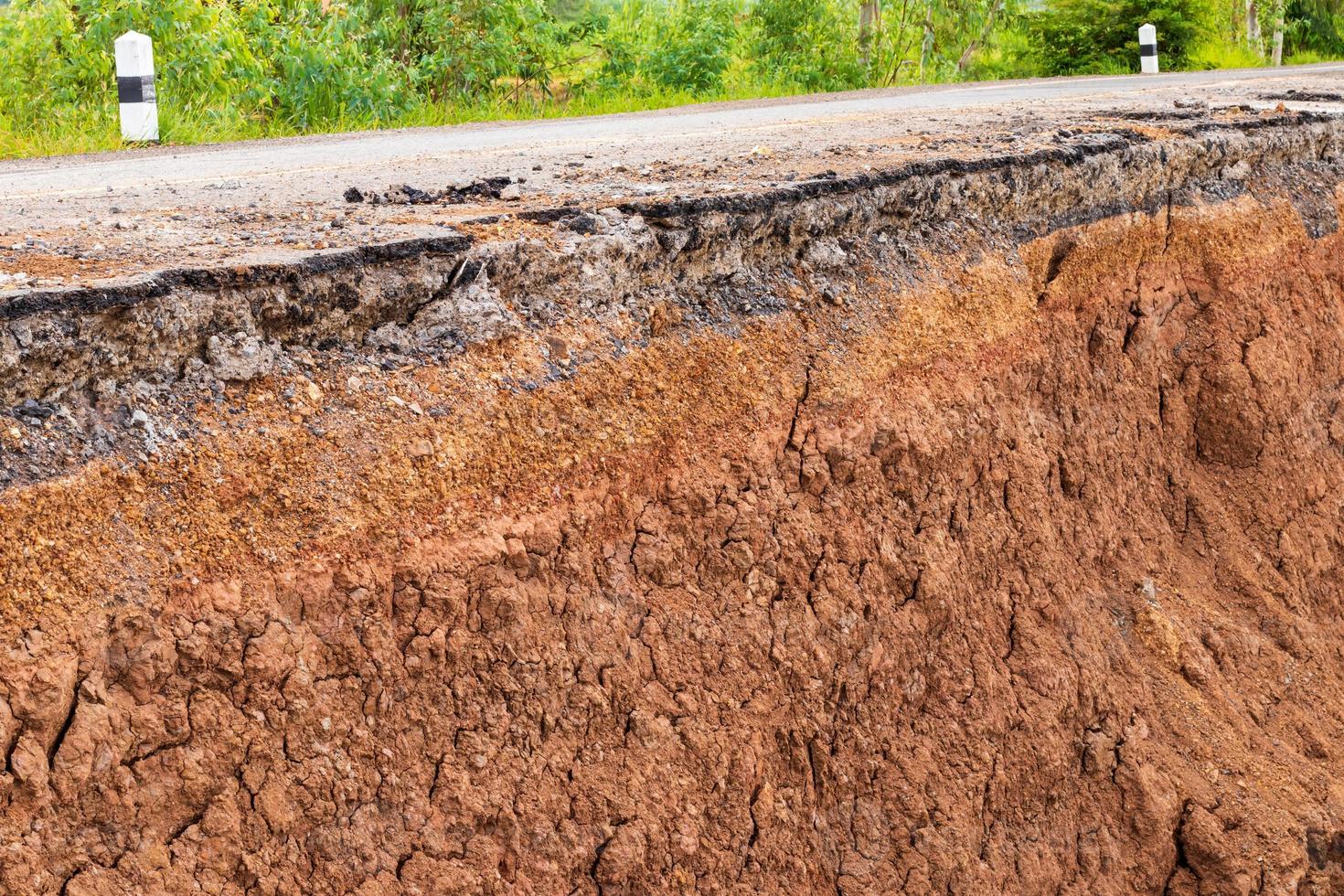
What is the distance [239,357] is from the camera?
2414 millimetres

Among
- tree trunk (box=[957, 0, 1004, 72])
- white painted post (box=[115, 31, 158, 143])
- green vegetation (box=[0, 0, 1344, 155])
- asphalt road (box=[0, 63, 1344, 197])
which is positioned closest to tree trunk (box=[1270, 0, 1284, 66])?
green vegetation (box=[0, 0, 1344, 155])

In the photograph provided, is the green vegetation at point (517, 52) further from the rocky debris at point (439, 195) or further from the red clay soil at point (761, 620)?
the red clay soil at point (761, 620)

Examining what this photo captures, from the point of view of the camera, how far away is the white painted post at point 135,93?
717 cm

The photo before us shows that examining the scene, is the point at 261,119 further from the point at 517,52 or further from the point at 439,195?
the point at 439,195

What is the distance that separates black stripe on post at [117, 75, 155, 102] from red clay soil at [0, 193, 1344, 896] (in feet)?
17.4

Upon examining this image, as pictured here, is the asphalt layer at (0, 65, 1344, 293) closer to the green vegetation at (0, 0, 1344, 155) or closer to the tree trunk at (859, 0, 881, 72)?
the green vegetation at (0, 0, 1344, 155)

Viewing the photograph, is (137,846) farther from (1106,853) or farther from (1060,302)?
(1060,302)

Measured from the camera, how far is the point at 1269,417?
15.2 ft

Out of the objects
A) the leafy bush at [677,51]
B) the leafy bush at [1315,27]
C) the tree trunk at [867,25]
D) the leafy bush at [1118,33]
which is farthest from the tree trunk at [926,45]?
the leafy bush at [1315,27]

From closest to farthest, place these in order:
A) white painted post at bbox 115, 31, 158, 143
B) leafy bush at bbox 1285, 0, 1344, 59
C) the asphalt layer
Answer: the asphalt layer
white painted post at bbox 115, 31, 158, 143
leafy bush at bbox 1285, 0, 1344, 59

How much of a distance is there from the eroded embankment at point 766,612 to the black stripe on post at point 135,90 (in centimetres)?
519

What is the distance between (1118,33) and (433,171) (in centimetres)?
1254

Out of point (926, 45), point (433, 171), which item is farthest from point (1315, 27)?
point (433, 171)

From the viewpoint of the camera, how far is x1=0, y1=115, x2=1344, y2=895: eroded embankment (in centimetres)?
223
